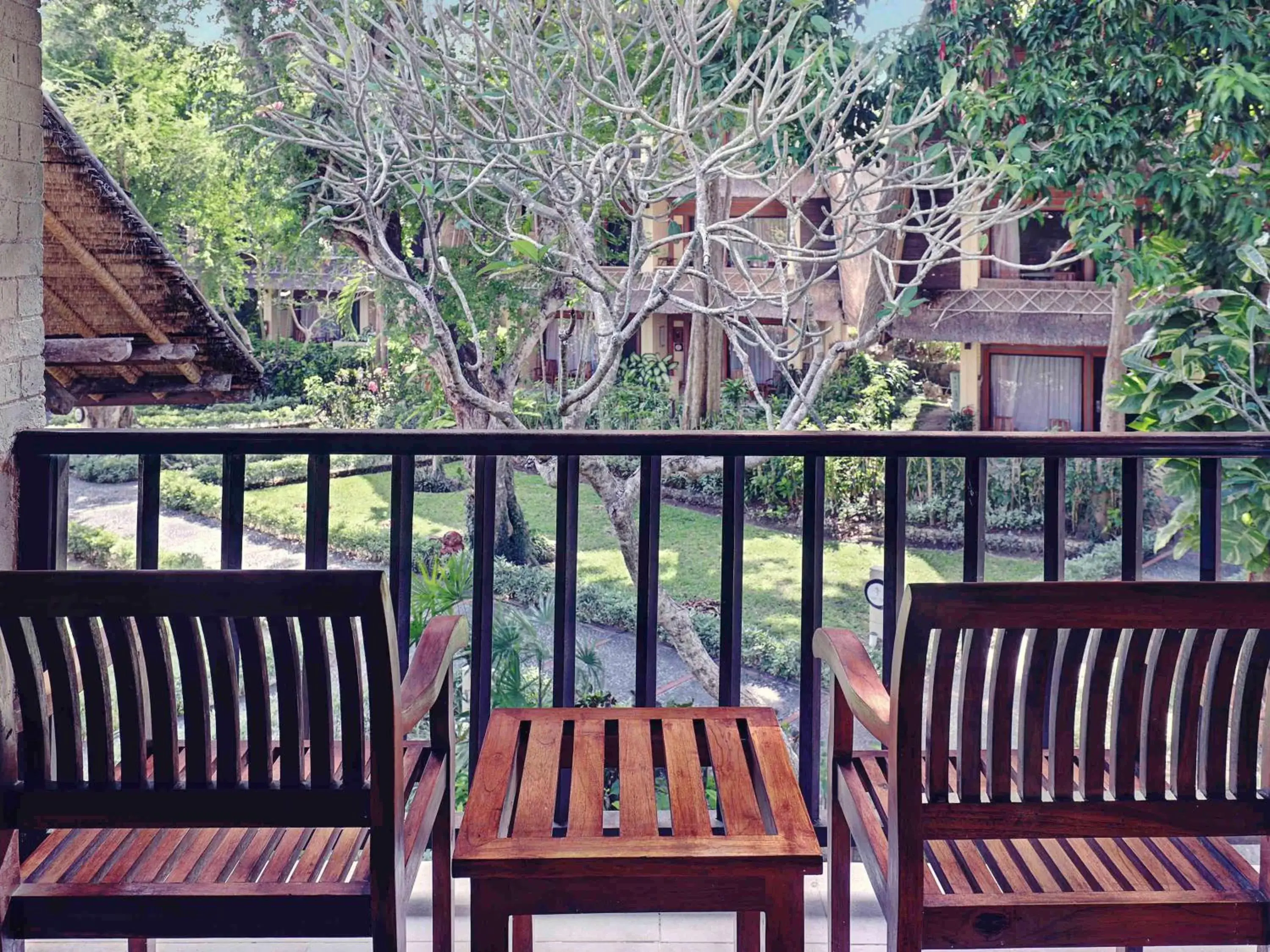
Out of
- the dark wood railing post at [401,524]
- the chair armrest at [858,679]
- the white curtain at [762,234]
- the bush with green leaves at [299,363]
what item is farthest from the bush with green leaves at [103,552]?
the chair armrest at [858,679]

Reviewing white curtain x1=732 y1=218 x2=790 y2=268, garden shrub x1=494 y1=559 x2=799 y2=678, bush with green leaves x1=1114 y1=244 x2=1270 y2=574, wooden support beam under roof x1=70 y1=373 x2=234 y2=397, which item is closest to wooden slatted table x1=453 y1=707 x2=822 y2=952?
wooden support beam under roof x1=70 y1=373 x2=234 y2=397

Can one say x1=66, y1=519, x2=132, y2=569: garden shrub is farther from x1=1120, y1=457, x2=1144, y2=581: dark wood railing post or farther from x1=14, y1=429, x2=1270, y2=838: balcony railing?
x1=1120, y1=457, x2=1144, y2=581: dark wood railing post

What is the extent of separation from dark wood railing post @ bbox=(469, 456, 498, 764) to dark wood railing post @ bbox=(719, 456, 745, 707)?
16.5 inches

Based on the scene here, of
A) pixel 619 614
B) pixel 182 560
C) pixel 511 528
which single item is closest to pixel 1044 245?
pixel 619 614

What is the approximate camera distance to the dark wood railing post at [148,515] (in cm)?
207

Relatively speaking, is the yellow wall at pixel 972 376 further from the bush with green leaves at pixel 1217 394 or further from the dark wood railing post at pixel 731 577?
the dark wood railing post at pixel 731 577

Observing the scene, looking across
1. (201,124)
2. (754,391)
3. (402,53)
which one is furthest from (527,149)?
(201,124)

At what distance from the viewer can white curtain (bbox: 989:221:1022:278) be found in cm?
1216

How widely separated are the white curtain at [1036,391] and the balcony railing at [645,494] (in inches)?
463

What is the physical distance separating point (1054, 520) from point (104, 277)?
7.69 feet

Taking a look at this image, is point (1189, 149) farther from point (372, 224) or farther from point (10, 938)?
point (10, 938)

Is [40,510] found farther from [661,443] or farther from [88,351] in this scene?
[661,443]

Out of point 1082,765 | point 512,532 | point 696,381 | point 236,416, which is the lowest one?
point 512,532

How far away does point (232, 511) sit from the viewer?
207 cm
